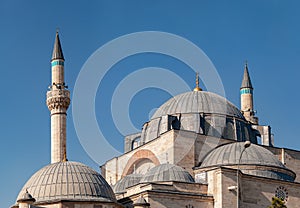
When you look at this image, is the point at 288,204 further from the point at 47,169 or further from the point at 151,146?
the point at 47,169

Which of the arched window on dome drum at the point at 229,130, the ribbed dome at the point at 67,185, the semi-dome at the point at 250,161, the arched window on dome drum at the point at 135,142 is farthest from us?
the arched window on dome drum at the point at 135,142

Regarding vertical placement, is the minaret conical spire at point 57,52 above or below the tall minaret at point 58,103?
above

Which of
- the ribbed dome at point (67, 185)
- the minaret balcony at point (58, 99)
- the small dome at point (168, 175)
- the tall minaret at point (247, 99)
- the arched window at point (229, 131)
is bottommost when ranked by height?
the ribbed dome at point (67, 185)

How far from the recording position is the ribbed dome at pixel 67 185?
96.1ft

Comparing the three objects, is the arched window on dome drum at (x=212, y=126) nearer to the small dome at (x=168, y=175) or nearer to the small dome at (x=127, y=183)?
the small dome at (x=127, y=183)

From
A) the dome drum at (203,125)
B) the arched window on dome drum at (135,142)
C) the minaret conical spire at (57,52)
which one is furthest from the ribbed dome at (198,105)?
the minaret conical spire at (57,52)

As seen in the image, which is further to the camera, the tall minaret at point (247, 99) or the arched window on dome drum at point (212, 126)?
the tall minaret at point (247, 99)

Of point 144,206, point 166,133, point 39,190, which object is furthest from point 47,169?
point 166,133

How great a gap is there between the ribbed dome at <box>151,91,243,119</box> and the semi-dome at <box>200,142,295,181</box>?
332 cm

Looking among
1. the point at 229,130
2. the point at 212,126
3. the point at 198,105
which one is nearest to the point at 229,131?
the point at 229,130

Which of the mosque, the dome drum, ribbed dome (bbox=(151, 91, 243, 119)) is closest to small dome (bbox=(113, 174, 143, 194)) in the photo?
the mosque

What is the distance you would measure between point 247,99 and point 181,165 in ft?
→ 33.2

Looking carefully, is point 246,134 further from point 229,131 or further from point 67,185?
point 67,185

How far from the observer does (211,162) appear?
35.9 m
